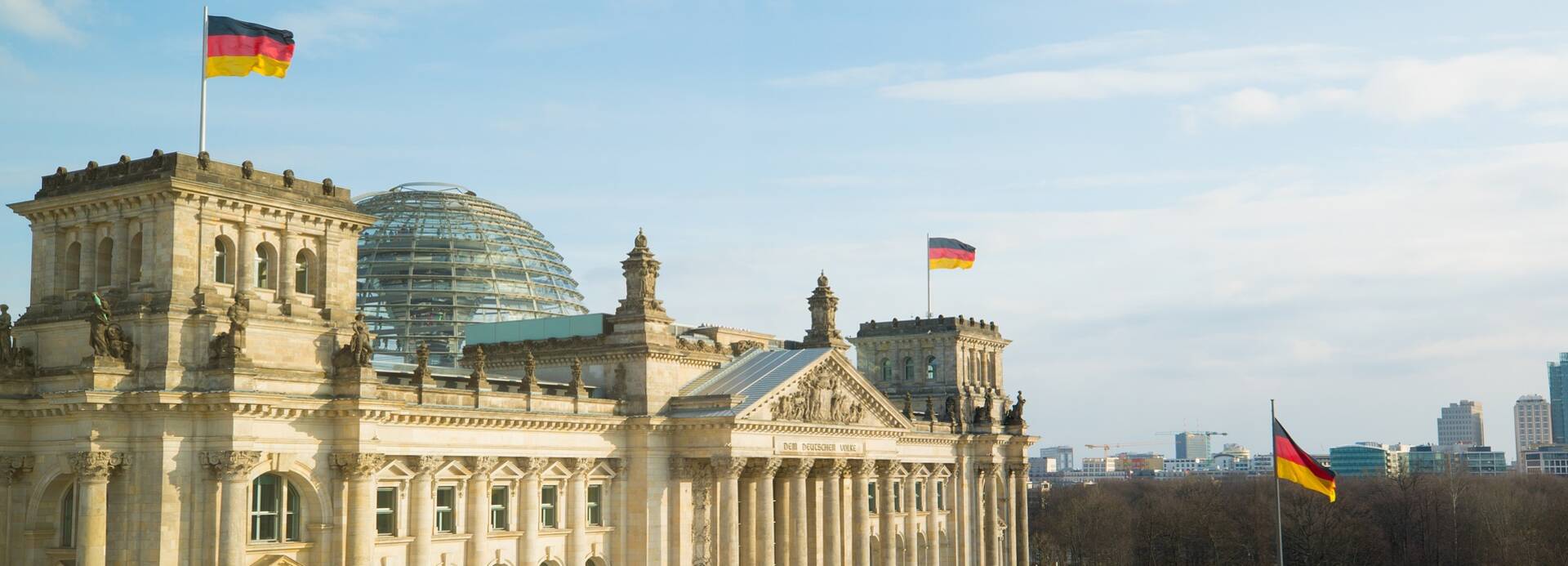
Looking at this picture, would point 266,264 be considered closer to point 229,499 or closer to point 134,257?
point 134,257

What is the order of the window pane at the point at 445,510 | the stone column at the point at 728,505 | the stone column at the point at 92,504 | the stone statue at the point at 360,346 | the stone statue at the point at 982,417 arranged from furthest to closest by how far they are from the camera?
1. the stone statue at the point at 982,417
2. the stone column at the point at 728,505
3. the window pane at the point at 445,510
4. the stone statue at the point at 360,346
5. the stone column at the point at 92,504

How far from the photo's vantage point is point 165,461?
51.6m

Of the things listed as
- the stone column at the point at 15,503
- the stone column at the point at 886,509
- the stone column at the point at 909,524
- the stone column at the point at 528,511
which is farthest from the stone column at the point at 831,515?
the stone column at the point at 15,503

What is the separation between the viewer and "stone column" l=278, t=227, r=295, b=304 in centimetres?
5709

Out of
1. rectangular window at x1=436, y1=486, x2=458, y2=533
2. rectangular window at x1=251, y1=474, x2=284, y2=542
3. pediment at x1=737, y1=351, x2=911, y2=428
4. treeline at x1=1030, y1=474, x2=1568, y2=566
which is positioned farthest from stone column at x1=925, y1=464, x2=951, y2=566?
treeline at x1=1030, y1=474, x2=1568, y2=566

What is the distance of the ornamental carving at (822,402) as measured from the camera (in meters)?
77.2

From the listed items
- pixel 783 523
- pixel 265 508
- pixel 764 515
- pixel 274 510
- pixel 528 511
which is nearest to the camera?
pixel 265 508

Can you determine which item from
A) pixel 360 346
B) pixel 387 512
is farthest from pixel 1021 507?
pixel 360 346

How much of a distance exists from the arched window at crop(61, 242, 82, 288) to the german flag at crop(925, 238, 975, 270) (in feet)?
197

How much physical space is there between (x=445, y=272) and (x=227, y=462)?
39382mm

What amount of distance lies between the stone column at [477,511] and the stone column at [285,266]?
1097cm

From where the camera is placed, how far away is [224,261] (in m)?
55.7

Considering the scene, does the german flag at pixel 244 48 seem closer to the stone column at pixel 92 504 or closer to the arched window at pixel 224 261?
the arched window at pixel 224 261

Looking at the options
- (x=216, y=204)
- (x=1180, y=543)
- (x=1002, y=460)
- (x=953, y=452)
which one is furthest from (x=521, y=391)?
(x=1180, y=543)
